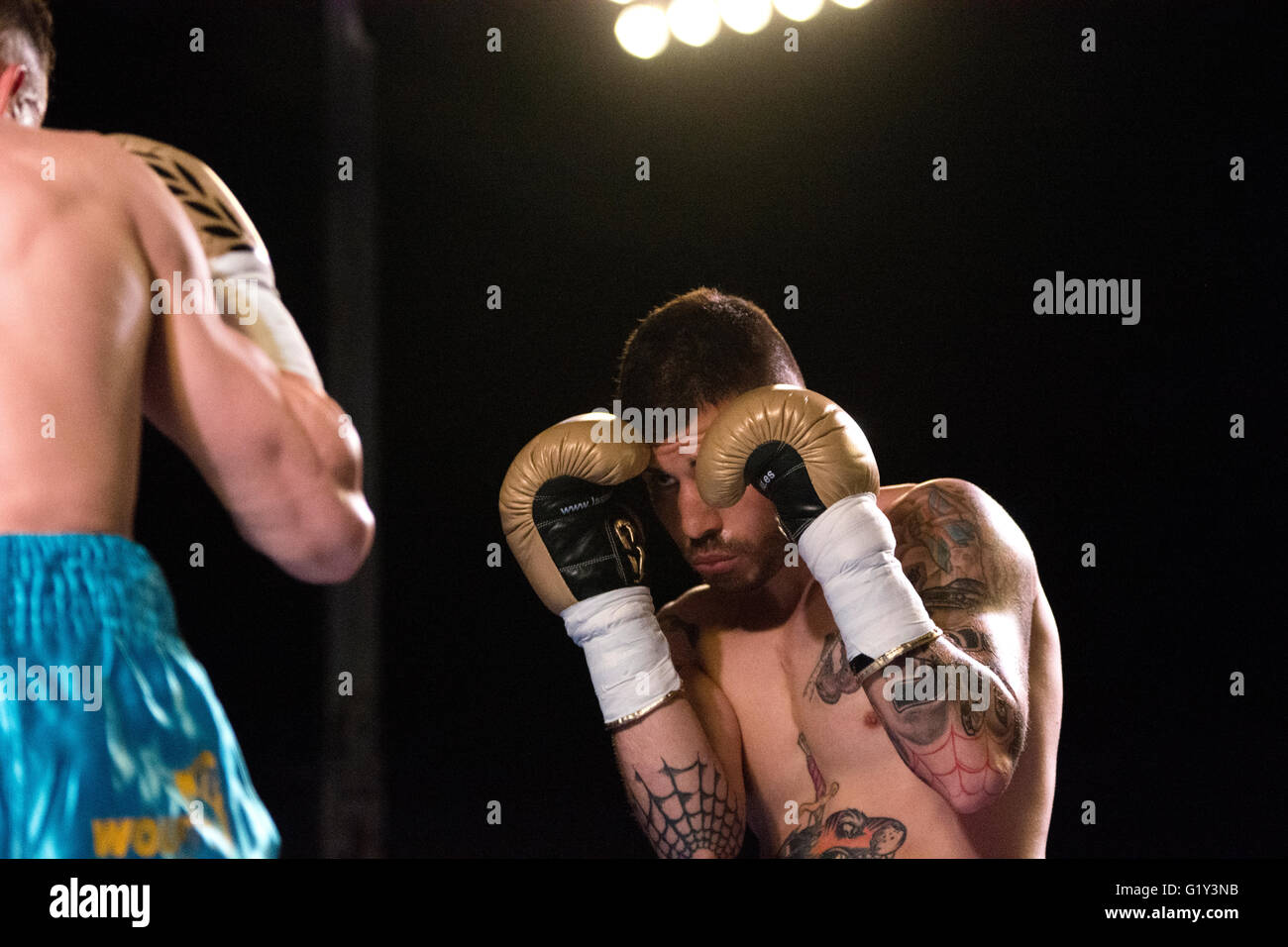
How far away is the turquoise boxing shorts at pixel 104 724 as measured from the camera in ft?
3.24

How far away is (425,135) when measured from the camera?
2756 millimetres

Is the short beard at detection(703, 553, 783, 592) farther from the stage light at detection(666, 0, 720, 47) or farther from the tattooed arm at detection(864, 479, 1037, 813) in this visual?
the stage light at detection(666, 0, 720, 47)

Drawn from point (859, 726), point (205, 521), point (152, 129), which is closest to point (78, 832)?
point (859, 726)

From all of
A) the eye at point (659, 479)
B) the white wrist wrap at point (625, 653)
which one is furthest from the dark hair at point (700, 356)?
the white wrist wrap at point (625, 653)

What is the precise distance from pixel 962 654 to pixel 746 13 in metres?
1.55

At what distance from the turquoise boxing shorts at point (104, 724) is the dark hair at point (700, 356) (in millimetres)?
976

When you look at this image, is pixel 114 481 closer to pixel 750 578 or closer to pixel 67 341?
pixel 67 341

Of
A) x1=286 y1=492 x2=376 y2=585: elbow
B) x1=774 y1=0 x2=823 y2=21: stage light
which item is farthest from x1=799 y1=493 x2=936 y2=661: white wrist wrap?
x1=774 y1=0 x2=823 y2=21: stage light

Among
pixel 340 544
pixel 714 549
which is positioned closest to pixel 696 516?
pixel 714 549

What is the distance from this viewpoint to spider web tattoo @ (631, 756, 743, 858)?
67.9 inches

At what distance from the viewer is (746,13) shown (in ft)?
8.48

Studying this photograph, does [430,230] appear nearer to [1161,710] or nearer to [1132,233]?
[1132,233]

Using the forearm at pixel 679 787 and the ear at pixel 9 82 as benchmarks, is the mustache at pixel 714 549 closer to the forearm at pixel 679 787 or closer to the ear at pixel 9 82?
the forearm at pixel 679 787

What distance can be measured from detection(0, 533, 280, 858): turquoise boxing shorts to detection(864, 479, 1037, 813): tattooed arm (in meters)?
0.85
